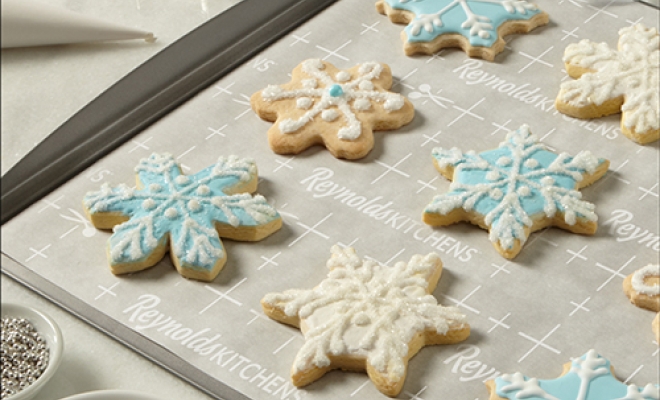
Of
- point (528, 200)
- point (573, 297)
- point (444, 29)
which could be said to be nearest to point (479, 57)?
point (444, 29)

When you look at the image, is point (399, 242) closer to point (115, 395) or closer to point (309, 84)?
point (309, 84)

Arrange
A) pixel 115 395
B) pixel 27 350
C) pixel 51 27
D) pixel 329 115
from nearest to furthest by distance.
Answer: pixel 115 395, pixel 27 350, pixel 51 27, pixel 329 115

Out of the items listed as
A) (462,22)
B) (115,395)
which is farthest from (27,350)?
(462,22)

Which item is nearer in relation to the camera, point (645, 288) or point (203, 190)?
point (645, 288)

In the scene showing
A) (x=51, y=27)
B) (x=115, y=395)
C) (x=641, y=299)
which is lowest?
(x=641, y=299)

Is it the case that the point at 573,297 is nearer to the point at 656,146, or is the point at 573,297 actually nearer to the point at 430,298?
the point at 430,298

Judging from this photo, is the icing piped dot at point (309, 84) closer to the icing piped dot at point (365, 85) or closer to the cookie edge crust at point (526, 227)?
the icing piped dot at point (365, 85)

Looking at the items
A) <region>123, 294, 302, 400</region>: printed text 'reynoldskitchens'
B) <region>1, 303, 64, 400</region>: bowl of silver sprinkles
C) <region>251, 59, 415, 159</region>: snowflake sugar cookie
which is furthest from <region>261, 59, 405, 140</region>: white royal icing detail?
<region>1, 303, 64, 400</region>: bowl of silver sprinkles
